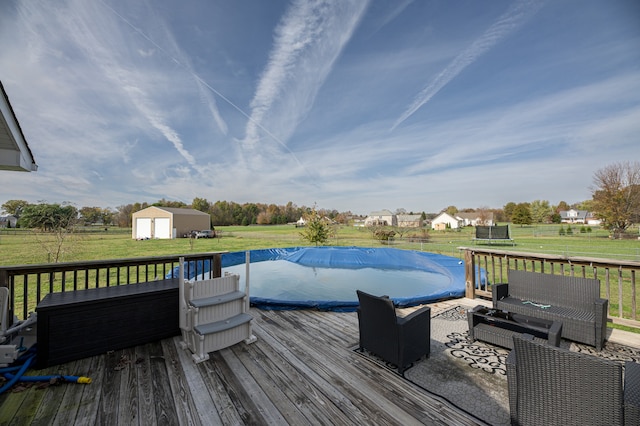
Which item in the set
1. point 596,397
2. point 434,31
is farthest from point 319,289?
point 434,31

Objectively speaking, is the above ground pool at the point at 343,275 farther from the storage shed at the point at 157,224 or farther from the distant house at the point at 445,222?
the distant house at the point at 445,222

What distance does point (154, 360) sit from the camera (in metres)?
2.69

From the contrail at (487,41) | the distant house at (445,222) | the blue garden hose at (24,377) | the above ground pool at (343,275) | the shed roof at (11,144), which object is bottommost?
the above ground pool at (343,275)

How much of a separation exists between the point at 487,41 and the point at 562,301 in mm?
9081

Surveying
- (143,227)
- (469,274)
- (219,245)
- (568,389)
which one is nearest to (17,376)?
(568,389)

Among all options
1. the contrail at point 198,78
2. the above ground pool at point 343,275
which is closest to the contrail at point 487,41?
the above ground pool at point 343,275

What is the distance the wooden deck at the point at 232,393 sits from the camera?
185 cm

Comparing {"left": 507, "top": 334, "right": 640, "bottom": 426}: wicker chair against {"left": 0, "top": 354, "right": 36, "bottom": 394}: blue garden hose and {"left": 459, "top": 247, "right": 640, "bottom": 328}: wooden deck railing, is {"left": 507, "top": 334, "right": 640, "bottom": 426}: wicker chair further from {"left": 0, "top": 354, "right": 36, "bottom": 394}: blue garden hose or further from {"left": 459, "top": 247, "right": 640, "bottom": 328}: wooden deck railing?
{"left": 0, "top": 354, "right": 36, "bottom": 394}: blue garden hose

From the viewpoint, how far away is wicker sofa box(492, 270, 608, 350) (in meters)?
2.84

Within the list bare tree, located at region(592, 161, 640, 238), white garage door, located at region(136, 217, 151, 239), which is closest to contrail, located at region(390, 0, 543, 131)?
bare tree, located at region(592, 161, 640, 238)

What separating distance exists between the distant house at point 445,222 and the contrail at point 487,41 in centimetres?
3468

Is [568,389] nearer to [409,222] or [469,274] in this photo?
[469,274]

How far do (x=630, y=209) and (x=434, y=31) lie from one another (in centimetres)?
2629

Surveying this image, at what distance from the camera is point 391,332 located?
2.48 m
